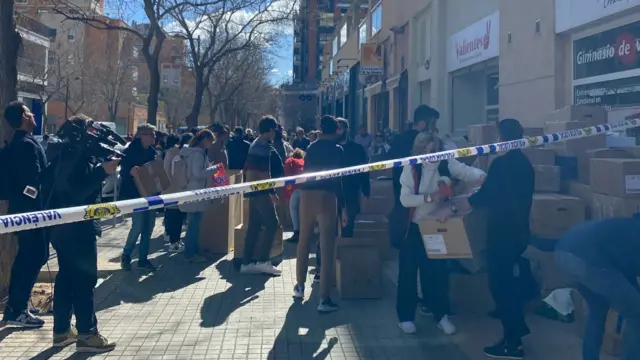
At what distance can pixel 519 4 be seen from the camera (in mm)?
13555

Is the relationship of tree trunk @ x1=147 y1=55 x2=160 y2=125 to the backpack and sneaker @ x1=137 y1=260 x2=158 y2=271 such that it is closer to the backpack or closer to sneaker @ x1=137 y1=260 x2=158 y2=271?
the backpack

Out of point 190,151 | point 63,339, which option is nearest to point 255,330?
point 63,339

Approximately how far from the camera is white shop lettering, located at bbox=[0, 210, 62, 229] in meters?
3.93

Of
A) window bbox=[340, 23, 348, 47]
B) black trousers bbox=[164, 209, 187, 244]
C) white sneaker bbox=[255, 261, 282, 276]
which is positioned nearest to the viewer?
white sneaker bbox=[255, 261, 282, 276]

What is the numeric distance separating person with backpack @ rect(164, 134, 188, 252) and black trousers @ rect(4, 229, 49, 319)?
2.95 metres

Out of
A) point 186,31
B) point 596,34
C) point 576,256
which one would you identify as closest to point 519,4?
point 596,34

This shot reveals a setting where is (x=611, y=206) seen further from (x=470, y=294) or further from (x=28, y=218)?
(x=28, y=218)

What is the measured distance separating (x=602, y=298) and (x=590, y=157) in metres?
2.98

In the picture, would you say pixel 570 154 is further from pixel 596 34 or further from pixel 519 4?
pixel 519 4

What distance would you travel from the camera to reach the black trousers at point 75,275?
5375mm

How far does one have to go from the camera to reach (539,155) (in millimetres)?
7320

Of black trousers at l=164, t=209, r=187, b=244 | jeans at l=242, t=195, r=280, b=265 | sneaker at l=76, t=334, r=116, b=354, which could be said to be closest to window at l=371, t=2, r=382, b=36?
black trousers at l=164, t=209, r=187, b=244

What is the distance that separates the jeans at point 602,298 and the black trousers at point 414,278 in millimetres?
1782

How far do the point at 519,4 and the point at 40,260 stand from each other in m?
10.8
